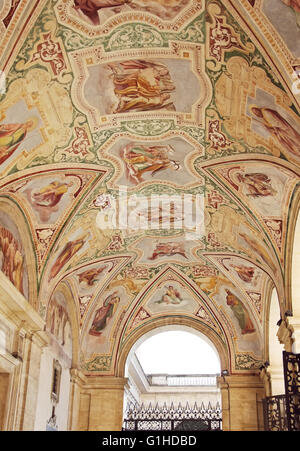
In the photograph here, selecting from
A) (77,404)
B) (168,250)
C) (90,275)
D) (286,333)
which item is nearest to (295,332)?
(286,333)

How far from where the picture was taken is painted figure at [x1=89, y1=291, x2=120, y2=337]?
18.5 m

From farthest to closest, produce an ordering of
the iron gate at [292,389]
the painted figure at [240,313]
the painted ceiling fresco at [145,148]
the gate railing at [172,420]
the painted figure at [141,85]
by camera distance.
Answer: the painted figure at [240,313], the gate railing at [172,420], the iron gate at [292,389], the painted figure at [141,85], the painted ceiling fresco at [145,148]

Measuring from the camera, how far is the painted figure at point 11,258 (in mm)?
11795

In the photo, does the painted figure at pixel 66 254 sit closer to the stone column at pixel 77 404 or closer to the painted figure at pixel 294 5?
the stone column at pixel 77 404

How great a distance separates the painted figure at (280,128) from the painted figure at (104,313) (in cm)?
986

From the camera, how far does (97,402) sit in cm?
1822

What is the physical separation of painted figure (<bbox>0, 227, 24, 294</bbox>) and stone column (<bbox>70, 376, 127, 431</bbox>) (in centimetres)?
570

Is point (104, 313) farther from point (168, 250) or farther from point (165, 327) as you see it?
point (168, 250)

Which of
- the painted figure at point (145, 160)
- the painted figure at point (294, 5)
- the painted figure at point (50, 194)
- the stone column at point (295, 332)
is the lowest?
the stone column at point (295, 332)

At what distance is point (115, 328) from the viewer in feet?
63.2

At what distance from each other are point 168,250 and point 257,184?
5.50 m

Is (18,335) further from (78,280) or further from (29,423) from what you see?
(78,280)

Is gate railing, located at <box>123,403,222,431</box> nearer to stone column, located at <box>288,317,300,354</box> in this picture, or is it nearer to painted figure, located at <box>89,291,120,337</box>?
painted figure, located at <box>89,291,120,337</box>

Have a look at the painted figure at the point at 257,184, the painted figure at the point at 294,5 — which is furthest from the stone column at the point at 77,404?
the painted figure at the point at 294,5
